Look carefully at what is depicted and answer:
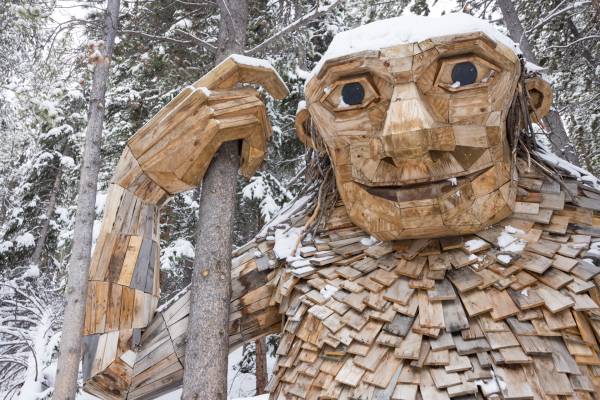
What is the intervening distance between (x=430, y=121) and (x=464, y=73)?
258mm

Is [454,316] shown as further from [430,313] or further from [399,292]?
[399,292]

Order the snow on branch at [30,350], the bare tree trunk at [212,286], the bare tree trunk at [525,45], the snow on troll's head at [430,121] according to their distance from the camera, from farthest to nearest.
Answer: the snow on branch at [30,350] < the bare tree trunk at [525,45] < the bare tree trunk at [212,286] < the snow on troll's head at [430,121]

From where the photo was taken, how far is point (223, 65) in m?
2.02

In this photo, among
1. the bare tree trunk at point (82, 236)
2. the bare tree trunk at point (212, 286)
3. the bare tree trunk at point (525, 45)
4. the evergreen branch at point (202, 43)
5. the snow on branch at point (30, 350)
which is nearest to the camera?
the bare tree trunk at point (212, 286)

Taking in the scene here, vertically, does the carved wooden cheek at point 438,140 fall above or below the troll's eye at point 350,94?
below

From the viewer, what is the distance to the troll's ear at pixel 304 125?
2066 mm

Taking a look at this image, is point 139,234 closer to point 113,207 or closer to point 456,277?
point 113,207

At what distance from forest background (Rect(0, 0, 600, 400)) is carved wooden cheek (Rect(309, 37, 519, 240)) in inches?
62.4

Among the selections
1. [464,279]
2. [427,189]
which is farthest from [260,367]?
[427,189]

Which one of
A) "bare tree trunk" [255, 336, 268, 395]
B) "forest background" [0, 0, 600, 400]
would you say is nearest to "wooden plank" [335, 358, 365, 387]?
"forest background" [0, 0, 600, 400]

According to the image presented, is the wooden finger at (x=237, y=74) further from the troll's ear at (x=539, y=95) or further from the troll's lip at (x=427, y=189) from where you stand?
the troll's ear at (x=539, y=95)

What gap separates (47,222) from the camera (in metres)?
8.12

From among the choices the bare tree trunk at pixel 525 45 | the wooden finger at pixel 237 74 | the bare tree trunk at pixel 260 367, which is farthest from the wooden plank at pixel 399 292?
the bare tree trunk at pixel 260 367

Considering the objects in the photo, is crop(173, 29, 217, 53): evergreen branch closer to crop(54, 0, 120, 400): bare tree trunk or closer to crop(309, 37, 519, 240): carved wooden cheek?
crop(54, 0, 120, 400): bare tree trunk
